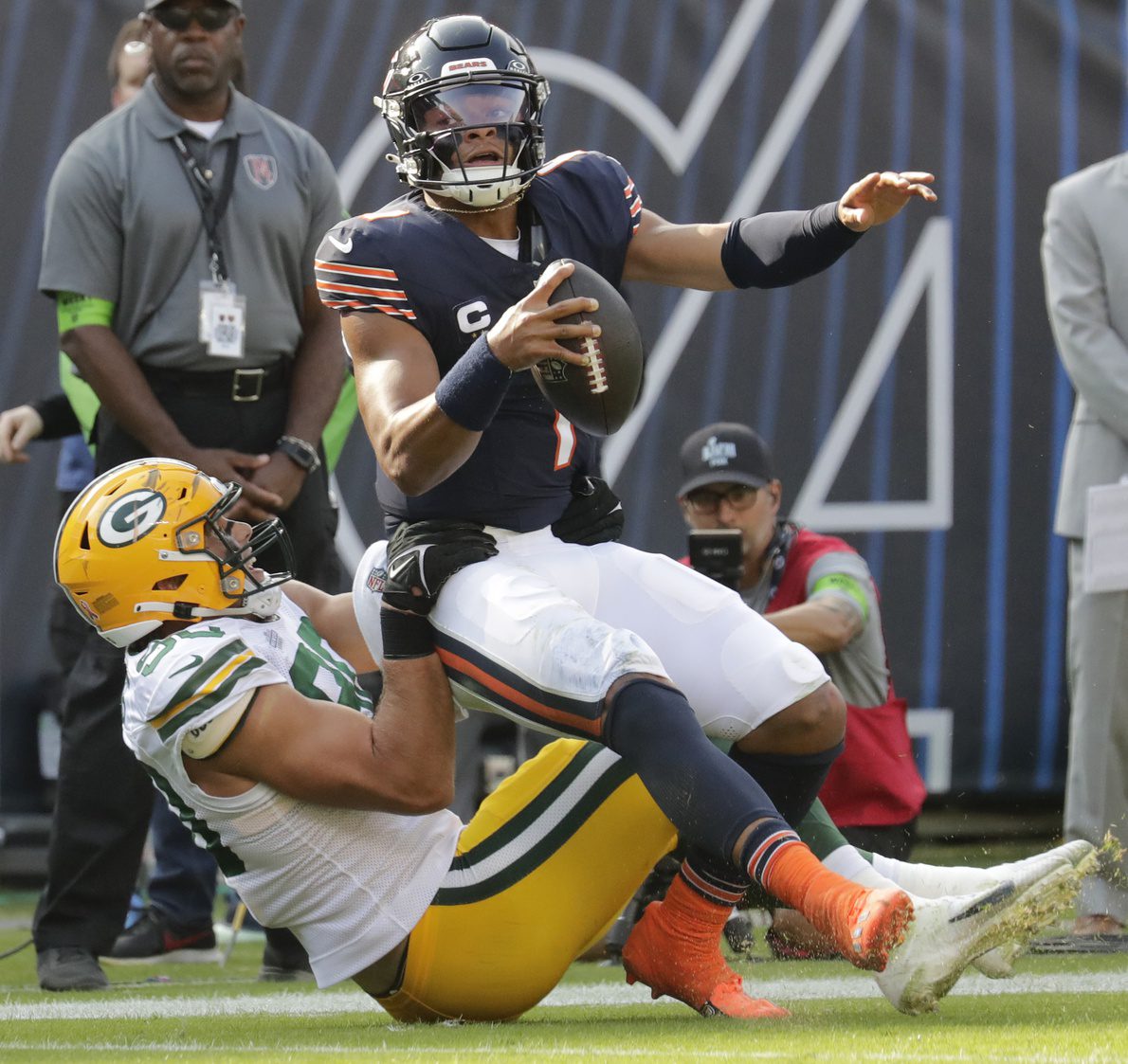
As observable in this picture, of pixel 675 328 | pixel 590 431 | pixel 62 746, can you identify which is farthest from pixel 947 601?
pixel 590 431

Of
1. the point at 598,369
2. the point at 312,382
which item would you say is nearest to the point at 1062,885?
the point at 598,369

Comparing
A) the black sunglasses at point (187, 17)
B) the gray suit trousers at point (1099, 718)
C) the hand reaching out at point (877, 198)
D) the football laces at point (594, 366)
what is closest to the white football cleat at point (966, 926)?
the football laces at point (594, 366)

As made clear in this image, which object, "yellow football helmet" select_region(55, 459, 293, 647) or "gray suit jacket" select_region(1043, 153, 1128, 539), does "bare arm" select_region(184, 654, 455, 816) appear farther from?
"gray suit jacket" select_region(1043, 153, 1128, 539)

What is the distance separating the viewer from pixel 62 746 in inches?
185

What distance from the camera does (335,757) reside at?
3.29 m

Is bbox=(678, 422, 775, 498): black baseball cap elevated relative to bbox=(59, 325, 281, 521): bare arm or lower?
lower

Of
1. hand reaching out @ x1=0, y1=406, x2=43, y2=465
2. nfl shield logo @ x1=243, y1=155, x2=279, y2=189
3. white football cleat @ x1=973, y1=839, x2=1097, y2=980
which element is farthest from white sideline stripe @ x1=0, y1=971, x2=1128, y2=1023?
nfl shield logo @ x1=243, y1=155, x2=279, y2=189

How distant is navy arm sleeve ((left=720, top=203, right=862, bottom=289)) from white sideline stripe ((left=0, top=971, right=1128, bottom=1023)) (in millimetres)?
1286

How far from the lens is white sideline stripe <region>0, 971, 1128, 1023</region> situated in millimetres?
3732

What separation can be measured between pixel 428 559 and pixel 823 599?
1857 mm

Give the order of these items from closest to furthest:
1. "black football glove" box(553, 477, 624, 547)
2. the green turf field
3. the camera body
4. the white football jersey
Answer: the green turf field < the white football jersey < "black football glove" box(553, 477, 624, 547) < the camera body

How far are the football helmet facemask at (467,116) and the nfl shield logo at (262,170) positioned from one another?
130 cm

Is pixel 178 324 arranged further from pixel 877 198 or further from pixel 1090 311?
pixel 1090 311

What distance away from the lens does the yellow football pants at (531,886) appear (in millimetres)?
3449
